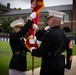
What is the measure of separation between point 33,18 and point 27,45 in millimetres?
580

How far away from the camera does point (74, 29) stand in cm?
5203

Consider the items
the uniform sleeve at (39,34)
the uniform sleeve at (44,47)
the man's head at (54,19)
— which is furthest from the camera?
the uniform sleeve at (39,34)

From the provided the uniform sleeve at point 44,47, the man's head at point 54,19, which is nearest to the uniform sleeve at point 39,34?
the man's head at point 54,19

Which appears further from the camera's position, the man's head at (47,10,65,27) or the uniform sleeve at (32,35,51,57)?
the man's head at (47,10,65,27)

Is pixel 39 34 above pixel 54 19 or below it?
below

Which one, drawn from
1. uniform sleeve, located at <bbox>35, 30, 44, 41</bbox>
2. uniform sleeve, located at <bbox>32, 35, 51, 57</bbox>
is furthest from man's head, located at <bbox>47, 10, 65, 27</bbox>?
uniform sleeve, located at <bbox>35, 30, 44, 41</bbox>

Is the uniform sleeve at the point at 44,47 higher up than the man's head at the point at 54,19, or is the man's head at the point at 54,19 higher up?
the man's head at the point at 54,19

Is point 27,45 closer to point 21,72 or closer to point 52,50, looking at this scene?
point 21,72

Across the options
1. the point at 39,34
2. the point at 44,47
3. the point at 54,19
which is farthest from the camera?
the point at 39,34

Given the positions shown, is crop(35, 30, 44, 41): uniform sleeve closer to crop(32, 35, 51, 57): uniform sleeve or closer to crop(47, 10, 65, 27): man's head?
crop(47, 10, 65, 27): man's head

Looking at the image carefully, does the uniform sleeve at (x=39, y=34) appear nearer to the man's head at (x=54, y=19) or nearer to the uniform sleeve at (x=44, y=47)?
the man's head at (x=54, y=19)

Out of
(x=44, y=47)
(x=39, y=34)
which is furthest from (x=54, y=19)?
(x=39, y=34)

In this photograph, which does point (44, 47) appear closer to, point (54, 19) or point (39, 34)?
point (54, 19)

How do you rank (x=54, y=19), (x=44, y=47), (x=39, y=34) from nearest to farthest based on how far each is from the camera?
1. (x=44, y=47)
2. (x=54, y=19)
3. (x=39, y=34)
